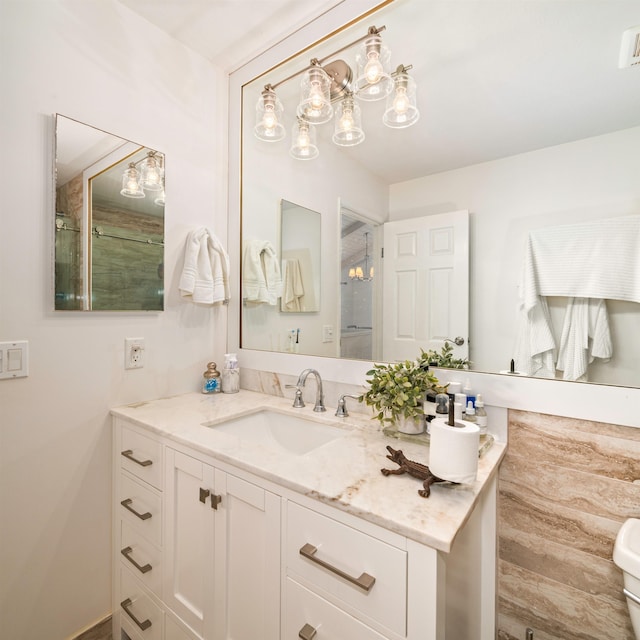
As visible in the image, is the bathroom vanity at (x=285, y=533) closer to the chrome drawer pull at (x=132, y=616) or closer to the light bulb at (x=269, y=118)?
the chrome drawer pull at (x=132, y=616)

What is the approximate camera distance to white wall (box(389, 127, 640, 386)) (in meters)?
0.88

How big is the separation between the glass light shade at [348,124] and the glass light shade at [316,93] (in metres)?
0.06

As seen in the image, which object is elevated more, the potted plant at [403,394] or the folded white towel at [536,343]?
the folded white towel at [536,343]

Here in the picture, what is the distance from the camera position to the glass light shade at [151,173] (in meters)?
1.43

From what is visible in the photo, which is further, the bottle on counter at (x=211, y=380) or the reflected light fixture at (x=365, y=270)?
the bottle on counter at (x=211, y=380)

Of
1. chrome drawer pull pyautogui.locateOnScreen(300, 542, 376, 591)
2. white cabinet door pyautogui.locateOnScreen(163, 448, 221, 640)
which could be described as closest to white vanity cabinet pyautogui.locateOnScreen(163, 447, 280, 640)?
white cabinet door pyautogui.locateOnScreen(163, 448, 221, 640)

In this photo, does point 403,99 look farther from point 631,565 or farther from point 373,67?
point 631,565

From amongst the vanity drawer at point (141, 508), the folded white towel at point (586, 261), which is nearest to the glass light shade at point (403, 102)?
the folded white towel at point (586, 261)

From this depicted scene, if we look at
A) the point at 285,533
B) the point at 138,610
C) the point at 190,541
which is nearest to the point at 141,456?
the point at 190,541

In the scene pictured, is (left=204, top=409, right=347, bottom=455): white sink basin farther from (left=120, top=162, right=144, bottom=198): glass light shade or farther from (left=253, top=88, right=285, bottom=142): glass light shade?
(left=253, top=88, right=285, bottom=142): glass light shade

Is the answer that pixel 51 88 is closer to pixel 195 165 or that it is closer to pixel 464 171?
pixel 195 165

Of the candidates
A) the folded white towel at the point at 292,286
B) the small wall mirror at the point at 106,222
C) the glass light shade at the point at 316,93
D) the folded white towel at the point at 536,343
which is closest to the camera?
the folded white towel at the point at 536,343

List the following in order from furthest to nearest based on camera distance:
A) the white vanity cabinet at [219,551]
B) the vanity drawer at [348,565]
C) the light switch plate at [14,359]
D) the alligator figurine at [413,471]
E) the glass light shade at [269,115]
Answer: the glass light shade at [269,115], the light switch plate at [14,359], the white vanity cabinet at [219,551], the alligator figurine at [413,471], the vanity drawer at [348,565]

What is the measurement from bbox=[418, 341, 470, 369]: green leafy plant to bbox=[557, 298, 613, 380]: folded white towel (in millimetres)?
266
